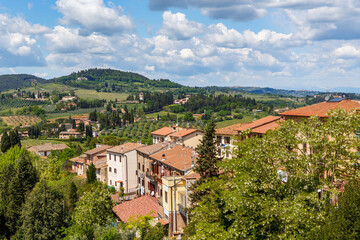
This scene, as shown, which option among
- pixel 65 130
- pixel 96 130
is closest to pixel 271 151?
pixel 96 130

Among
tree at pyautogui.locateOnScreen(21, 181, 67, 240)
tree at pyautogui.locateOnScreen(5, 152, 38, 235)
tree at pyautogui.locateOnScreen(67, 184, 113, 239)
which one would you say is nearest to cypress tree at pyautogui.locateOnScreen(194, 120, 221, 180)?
tree at pyautogui.locateOnScreen(67, 184, 113, 239)

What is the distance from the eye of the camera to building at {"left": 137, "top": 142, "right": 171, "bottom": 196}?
52.7m

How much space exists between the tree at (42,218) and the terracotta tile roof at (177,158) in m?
15.8

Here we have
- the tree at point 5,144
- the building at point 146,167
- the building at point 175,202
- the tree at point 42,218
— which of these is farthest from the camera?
the tree at point 5,144

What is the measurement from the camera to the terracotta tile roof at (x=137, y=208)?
4272 cm

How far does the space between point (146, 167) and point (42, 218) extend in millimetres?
19705

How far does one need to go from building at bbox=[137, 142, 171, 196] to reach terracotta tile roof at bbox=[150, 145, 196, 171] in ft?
10.2

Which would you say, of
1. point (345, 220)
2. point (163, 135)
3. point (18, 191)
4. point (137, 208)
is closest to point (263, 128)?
point (137, 208)

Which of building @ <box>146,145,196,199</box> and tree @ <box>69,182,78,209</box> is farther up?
building @ <box>146,145,196,199</box>

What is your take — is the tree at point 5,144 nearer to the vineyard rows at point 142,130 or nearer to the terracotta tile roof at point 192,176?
the vineyard rows at point 142,130

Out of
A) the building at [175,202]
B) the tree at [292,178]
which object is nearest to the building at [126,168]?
the building at [175,202]

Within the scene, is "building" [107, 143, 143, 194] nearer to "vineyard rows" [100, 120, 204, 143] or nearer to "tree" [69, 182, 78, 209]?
"tree" [69, 182, 78, 209]

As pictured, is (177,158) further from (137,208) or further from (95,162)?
(95,162)

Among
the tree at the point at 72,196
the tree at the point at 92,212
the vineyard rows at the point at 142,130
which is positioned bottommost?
the vineyard rows at the point at 142,130
